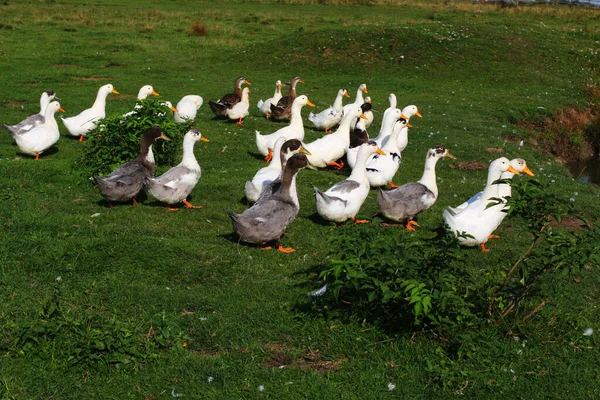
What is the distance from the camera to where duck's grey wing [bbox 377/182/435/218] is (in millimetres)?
8945

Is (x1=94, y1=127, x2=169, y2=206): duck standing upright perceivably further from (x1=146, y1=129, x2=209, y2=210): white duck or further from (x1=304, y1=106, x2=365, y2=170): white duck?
(x1=304, y1=106, x2=365, y2=170): white duck

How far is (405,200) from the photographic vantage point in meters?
9.06

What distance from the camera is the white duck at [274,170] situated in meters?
9.36

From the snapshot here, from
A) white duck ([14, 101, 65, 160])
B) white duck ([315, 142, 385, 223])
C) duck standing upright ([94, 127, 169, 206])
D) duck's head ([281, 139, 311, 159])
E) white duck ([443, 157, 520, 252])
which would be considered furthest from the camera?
white duck ([14, 101, 65, 160])

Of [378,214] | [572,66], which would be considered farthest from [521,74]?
[378,214]

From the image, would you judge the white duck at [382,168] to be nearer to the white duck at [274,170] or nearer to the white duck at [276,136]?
the white duck at [274,170]

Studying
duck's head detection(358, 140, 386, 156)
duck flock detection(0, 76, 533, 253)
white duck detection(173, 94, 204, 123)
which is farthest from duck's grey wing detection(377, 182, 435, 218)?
white duck detection(173, 94, 204, 123)

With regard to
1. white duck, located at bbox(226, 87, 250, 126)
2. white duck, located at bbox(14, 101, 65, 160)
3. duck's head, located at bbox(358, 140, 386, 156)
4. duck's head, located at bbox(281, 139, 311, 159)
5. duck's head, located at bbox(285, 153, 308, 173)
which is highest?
duck's head, located at bbox(285, 153, 308, 173)

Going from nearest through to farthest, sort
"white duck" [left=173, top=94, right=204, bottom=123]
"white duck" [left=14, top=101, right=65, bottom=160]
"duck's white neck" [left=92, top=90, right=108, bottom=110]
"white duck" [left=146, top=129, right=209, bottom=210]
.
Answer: "white duck" [left=146, top=129, right=209, bottom=210]
"white duck" [left=14, top=101, right=65, bottom=160]
"duck's white neck" [left=92, top=90, right=108, bottom=110]
"white duck" [left=173, top=94, right=204, bottom=123]

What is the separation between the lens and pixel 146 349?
550cm

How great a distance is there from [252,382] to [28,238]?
4000mm

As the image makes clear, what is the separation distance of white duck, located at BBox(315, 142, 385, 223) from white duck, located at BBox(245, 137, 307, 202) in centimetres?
105

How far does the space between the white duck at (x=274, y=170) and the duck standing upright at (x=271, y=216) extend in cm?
95

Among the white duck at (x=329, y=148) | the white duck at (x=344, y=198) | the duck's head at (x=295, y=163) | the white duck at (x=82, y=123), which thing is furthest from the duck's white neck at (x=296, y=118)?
the duck's head at (x=295, y=163)
